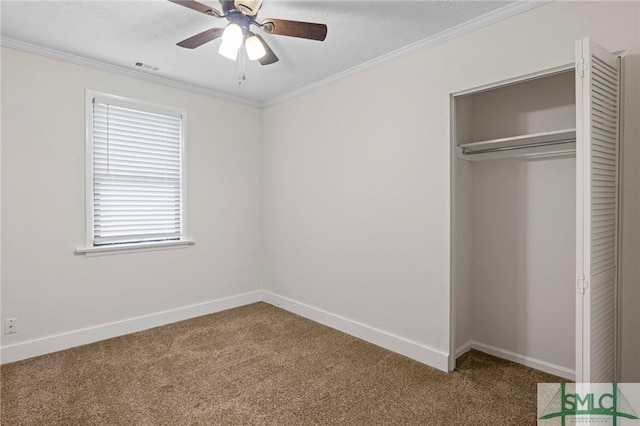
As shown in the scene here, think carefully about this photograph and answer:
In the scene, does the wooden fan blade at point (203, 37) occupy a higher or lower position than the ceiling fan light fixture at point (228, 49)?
higher

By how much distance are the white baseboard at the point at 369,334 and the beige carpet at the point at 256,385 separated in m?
0.08

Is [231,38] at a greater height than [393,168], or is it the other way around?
[231,38]

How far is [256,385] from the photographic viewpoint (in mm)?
2500

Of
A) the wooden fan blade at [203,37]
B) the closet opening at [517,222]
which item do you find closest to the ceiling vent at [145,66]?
the wooden fan blade at [203,37]

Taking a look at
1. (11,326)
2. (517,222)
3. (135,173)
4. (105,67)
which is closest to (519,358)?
(517,222)

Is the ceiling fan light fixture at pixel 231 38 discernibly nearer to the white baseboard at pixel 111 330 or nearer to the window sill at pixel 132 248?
the window sill at pixel 132 248

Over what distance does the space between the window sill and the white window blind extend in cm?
7

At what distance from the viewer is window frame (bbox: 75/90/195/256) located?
3223mm

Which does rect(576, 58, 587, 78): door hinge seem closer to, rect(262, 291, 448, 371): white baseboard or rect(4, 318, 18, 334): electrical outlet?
rect(262, 291, 448, 371): white baseboard

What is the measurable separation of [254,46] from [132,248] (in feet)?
7.94

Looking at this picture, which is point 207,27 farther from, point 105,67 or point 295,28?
point 105,67

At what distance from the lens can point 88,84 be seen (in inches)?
127

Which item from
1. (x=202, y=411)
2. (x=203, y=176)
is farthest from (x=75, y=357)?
(x=203, y=176)

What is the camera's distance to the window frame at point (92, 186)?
10.6ft
